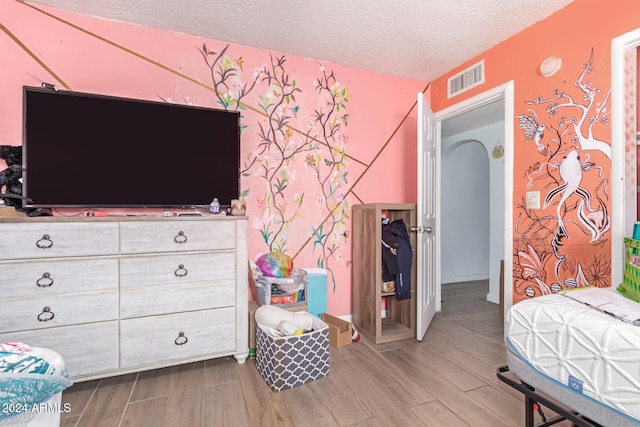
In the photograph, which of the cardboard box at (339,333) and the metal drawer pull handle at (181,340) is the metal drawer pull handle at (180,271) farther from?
the cardboard box at (339,333)

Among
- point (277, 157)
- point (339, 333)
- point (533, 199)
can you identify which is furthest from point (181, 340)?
point (533, 199)

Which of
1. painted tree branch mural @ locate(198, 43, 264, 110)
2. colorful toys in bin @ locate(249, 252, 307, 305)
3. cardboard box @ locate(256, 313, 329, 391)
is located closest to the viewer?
cardboard box @ locate(256, 313, 329, 391)

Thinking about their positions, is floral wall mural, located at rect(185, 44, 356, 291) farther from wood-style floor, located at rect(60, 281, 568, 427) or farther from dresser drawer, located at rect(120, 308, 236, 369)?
wood-style floor, located at rect(60, 281, 568, 427)

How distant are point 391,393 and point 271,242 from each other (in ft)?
4.60

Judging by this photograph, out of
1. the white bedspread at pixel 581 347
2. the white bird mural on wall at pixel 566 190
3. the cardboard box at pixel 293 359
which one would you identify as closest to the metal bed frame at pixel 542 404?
the white bedspread at pixel 581 347

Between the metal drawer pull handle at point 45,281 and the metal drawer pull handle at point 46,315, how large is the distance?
120 mm

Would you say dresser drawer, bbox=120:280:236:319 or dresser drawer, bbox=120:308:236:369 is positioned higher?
dresser drawer, bbox=120:280:236:319

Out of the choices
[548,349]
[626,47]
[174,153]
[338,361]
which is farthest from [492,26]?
[338,361]

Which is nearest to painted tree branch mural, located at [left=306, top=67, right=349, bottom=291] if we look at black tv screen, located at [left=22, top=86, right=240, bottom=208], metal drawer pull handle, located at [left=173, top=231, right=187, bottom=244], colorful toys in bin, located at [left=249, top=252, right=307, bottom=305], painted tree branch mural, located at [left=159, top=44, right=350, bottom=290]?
painted tree branch mural, located at [left=159, top=44, right=350, bottom=290]

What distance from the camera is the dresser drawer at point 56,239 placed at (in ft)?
5.25

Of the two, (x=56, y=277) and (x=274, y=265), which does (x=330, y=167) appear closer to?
(x=274, y=265)

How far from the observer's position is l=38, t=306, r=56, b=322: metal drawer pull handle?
5.39ft

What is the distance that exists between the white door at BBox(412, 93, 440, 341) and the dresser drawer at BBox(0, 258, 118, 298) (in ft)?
7.07

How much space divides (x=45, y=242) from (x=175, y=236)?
0.64m
